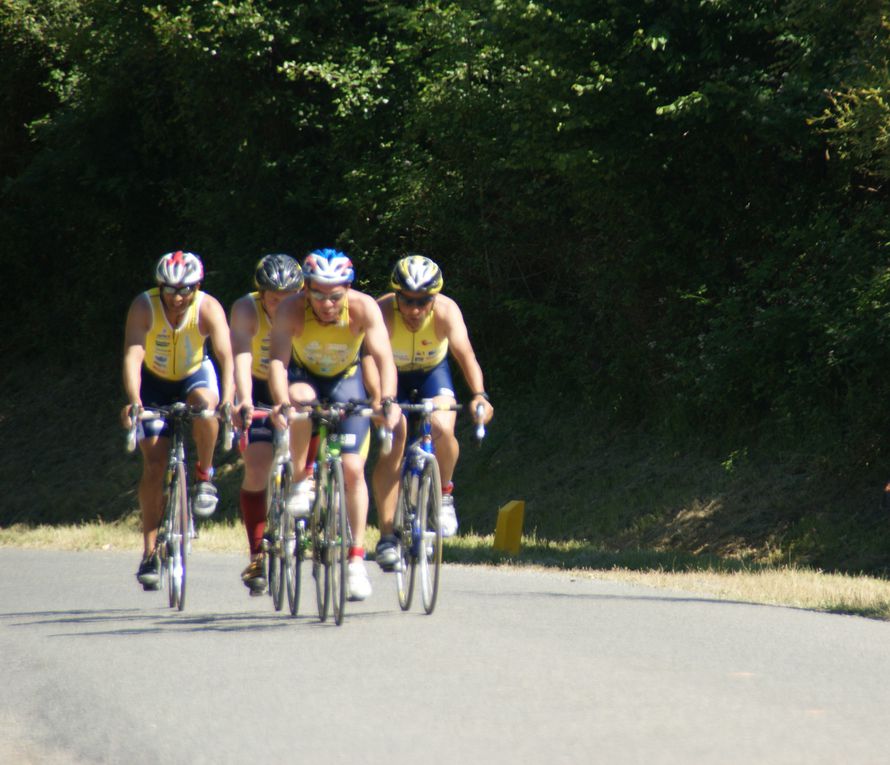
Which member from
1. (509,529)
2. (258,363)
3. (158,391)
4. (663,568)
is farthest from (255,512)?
(509,529)

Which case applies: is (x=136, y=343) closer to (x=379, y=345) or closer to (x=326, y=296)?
(x=326, y=296)

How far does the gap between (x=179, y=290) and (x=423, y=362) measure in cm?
163

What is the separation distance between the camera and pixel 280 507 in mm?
9625

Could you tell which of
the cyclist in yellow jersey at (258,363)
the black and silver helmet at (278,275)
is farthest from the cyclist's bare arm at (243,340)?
the black and silver helmet at (278,275)

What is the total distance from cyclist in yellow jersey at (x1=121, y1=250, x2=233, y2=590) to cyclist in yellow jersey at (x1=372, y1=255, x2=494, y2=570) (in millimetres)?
1103

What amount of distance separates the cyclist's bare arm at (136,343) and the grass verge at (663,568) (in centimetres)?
442

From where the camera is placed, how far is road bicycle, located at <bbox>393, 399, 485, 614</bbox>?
9523 mm

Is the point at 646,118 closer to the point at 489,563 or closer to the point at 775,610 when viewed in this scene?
the point at 489,563

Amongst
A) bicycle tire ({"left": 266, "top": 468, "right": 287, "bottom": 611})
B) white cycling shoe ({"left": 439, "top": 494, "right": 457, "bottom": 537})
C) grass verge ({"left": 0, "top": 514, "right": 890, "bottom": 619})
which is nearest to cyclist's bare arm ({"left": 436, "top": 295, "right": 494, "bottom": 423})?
white cycling shoe ({"left": 439, "top": 494, "right": 457, "bottom": 537})

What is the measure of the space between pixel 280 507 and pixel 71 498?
26.4 metres

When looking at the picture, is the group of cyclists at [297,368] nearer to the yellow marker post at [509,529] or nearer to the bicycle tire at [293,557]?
the bicycle tire at [293,557]

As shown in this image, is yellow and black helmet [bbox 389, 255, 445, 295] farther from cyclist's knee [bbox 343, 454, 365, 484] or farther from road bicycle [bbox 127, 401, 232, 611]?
road bicycle [bbox 127, 401, 232, 611]

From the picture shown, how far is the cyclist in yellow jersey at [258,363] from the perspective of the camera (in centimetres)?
998

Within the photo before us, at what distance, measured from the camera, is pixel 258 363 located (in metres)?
10.5
